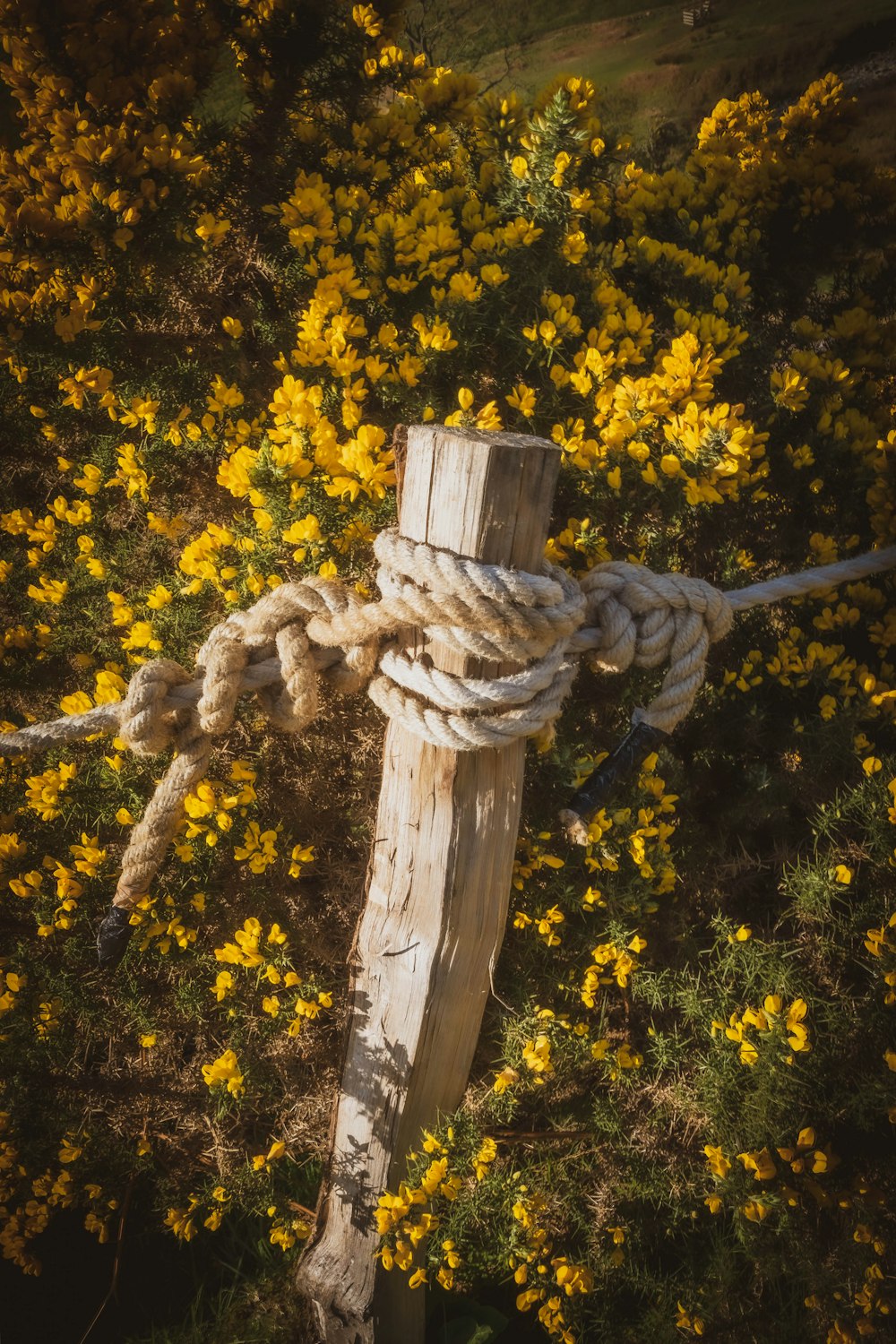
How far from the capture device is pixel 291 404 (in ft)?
5.63

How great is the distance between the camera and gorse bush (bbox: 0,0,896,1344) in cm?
186

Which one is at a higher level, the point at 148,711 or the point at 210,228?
the point at 210,228

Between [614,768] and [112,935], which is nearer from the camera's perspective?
[112,935]

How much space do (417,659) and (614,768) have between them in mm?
469

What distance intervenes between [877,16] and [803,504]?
3.09 m

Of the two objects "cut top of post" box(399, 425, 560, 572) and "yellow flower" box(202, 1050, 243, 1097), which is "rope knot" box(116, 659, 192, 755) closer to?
"cut top of post" box(399, 425, 560, 572)

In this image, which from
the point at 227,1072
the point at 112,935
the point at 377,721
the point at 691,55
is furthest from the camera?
the point at 691,55

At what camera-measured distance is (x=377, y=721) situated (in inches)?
84.9

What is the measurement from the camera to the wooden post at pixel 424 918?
1.08m

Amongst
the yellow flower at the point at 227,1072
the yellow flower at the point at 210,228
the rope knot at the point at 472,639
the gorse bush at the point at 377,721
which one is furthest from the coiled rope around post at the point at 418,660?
the yellow flower at the point at 210,228

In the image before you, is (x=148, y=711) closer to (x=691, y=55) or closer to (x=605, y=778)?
(x=605, y=778)

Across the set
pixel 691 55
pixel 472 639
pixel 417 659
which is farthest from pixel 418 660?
pixel 691 55

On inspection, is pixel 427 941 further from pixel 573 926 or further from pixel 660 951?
pixel 660 951

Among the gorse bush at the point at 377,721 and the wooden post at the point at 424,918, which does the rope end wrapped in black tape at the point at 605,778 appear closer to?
the wooden post at the point at 424,918
